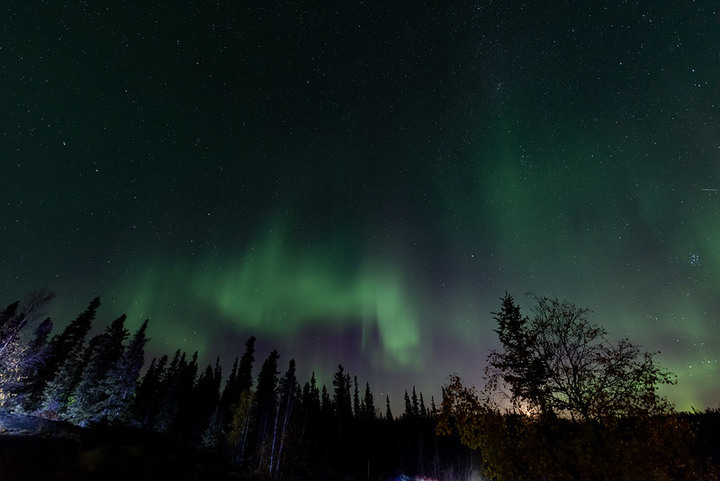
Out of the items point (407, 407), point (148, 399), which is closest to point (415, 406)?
point (407, 407)

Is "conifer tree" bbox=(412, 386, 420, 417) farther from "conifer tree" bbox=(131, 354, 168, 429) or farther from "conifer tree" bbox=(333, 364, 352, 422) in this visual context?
"conifer tree" bbox=(131, 354, 168, 429)

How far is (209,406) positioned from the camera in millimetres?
86875

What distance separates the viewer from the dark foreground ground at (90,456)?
18.7m

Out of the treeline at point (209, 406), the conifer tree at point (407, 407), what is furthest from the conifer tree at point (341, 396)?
the conifer tree at point (407, 407)

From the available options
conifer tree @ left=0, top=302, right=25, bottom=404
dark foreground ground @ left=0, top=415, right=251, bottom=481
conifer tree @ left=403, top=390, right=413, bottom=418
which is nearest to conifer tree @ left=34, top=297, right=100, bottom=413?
conifer tree @ left=0, top=302, right=25, bottom=404

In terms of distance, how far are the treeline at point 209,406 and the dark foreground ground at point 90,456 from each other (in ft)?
27.1

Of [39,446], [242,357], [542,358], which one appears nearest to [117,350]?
[242,357]

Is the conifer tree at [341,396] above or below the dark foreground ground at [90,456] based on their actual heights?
above

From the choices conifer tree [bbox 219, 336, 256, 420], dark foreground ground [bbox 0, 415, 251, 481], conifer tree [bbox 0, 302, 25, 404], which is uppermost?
conifer tree [bbox 219, 336, 256, 420]

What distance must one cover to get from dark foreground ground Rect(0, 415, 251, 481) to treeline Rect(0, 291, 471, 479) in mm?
8255

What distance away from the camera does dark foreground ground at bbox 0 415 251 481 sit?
1872 centimetres

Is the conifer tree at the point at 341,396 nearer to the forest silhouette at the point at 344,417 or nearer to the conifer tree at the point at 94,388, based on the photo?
the forest silhouette at the point at 344,417

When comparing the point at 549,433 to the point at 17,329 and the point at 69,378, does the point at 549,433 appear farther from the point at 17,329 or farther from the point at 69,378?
the point at 69,378

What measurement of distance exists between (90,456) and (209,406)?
75035mm
